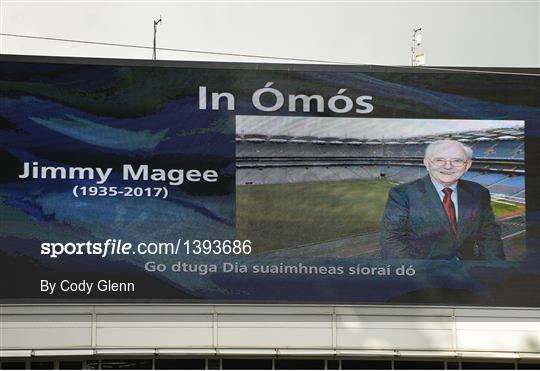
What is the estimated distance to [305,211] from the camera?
78.9ft

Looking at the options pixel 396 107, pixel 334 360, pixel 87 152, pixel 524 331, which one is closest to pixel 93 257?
pixel 87 152

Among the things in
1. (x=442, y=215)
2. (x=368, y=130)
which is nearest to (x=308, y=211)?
(x=368, y=130)

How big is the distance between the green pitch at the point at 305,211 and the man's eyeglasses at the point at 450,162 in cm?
110

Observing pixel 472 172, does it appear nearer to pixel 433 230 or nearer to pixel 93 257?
pixel 433 230

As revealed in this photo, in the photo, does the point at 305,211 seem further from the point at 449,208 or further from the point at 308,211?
the point at 449,208

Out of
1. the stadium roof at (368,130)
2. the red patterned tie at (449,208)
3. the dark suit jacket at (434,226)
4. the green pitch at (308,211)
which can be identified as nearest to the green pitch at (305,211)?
the green pitch at (308,211)

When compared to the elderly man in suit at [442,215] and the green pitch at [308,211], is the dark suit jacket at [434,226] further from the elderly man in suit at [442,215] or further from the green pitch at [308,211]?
the green pitch at [308,211]

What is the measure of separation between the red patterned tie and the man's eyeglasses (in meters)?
0.54

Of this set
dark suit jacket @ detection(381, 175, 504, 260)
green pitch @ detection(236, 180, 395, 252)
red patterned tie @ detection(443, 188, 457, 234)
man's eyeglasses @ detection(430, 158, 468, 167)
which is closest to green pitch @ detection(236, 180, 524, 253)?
green pitch @ detection(236, 180, 395, 252)

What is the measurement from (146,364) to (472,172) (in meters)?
7.95

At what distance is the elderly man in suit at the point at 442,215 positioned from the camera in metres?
24.1

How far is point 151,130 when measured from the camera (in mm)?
23984

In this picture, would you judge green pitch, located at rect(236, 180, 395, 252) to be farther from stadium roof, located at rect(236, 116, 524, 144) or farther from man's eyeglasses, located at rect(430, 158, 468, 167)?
man's eyeglasses, located at rect(430, 158, 468, 167)

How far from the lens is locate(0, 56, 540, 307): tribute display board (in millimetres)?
A: 23703
